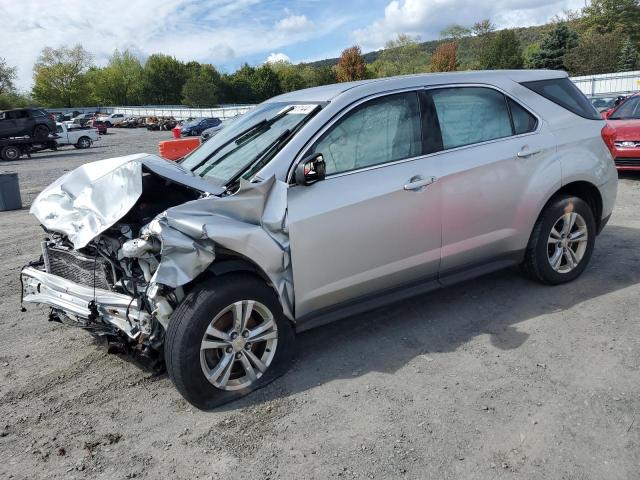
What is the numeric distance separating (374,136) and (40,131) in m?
27.6

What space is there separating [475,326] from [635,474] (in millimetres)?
1795

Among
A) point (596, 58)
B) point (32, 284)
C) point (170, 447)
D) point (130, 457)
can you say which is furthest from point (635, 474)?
point (596, 58)

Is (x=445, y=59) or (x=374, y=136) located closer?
(x=374, y=136)

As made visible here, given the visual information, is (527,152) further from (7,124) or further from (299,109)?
(7,124)

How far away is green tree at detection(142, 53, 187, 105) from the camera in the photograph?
95.4m

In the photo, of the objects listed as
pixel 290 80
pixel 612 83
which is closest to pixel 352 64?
pixel 290 80

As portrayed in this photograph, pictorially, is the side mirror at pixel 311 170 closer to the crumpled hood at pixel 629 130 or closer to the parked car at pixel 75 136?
the crumpled hood at pixel 629 130

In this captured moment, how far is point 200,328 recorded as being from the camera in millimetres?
3217

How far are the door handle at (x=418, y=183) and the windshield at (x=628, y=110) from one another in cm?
815

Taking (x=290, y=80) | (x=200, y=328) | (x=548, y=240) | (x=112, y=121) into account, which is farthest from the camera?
(x=290, y=80)

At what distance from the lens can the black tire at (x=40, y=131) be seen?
26.8m

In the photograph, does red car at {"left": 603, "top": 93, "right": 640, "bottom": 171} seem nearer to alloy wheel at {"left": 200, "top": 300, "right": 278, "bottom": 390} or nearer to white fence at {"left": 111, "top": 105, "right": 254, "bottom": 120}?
alloy wheel at {"left": 200, "top": 300, "right": 278, "bottom": 390}

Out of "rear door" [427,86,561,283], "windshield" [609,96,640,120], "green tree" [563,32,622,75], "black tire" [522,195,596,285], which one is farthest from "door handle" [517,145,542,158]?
"green tree" [563,32,622,75]

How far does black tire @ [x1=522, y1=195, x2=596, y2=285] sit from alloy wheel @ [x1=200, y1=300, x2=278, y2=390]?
8.26 ft
